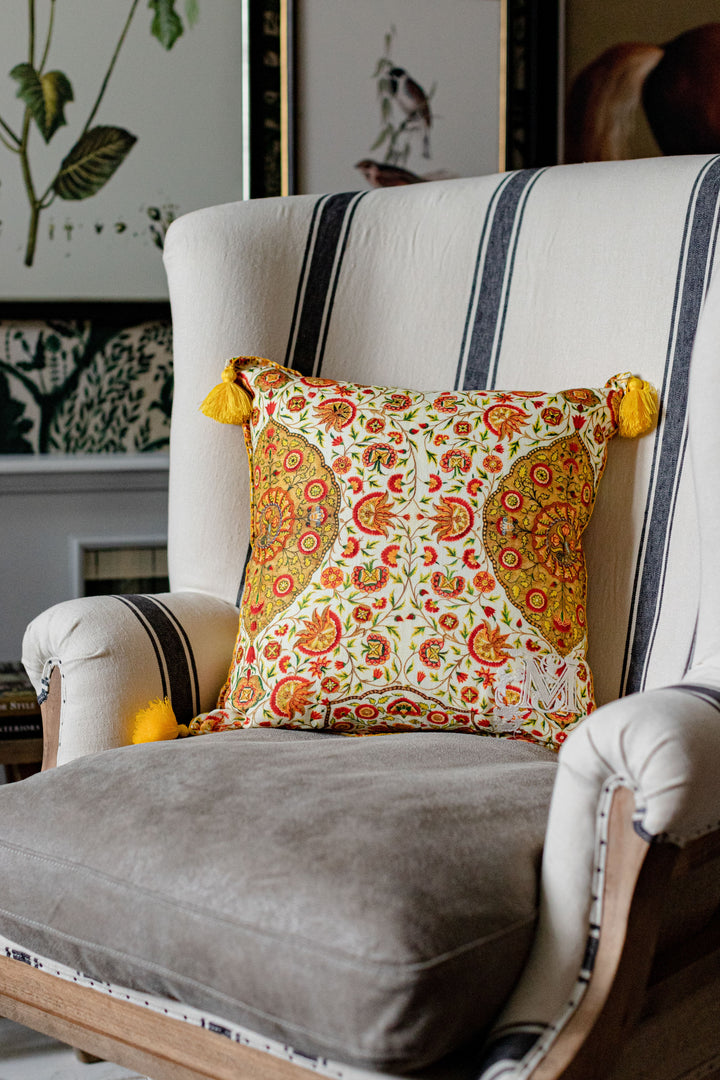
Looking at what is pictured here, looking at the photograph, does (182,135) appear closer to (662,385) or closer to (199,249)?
(199,249)

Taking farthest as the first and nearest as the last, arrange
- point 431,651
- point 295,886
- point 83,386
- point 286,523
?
point 83,386
point 286,523
point 431,651
point 295,886

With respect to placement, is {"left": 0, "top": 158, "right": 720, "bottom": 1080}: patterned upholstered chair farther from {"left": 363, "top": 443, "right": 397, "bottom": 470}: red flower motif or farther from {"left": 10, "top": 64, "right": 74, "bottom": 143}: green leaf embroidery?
{"left": 10, "top": 64, "right": 74, "bottom": 143}: green leaf embroidery

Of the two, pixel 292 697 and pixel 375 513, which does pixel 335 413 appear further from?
pixel 292 697

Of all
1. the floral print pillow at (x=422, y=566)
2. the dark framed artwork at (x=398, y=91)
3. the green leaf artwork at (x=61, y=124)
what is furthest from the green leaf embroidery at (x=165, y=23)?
the floral print pillow at (x=422, y=566)

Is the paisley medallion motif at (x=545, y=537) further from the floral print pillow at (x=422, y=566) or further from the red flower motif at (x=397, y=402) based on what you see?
the red flower motif at (x=397, y=402)

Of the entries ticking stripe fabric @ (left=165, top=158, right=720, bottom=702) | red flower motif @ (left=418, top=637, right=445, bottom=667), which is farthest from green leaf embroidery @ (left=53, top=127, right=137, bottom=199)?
red flower motif @ (left=418, top=637, right=445, bottom=667)

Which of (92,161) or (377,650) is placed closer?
(377,650)

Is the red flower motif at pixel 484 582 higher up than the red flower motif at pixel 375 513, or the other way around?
the red flower motif at pixel 375 513

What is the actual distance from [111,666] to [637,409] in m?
0.65

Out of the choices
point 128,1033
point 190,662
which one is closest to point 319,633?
point 190,662

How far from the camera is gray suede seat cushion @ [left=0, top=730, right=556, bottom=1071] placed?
0.67 meters

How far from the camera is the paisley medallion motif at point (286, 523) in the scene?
46.0 inches

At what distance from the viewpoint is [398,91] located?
2.08m

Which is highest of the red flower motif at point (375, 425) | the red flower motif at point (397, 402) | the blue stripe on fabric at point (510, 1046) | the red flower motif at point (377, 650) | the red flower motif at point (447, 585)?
the red flower motif at point (397, 402)
